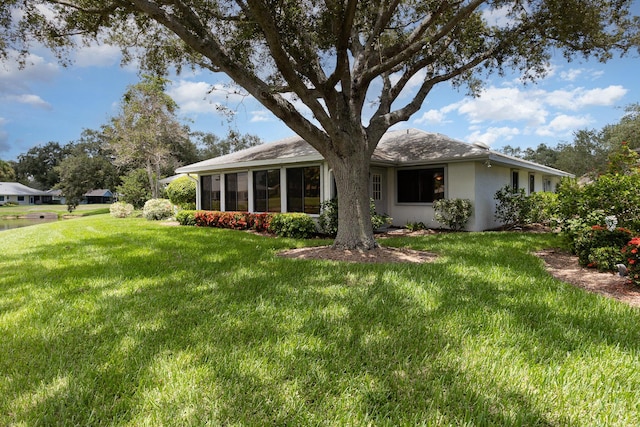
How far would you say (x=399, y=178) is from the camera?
13289 mm

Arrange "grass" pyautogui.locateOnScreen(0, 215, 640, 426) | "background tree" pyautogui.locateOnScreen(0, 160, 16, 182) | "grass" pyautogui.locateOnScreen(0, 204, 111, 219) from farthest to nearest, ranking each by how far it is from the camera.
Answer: "background tree" pyautogui.locateOnScreen(0, 160, 16, 182)
"grass" pyautogui.locateOnScreen(0, 204, 111, 219)
"grass" pyautogui.locateOnScreen(0, 215, 640, 426)

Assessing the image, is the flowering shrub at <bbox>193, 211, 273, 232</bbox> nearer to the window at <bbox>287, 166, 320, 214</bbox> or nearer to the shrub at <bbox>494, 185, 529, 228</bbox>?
the window at <bbox>287, 166, 320, 214</bbox>

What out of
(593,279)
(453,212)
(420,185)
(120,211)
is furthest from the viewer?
(120,211)

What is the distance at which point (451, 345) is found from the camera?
2951 mm

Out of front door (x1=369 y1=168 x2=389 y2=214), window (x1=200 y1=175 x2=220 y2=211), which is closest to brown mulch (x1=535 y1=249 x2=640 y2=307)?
front door (x1=369 y1=168 x2=389 y2=214)

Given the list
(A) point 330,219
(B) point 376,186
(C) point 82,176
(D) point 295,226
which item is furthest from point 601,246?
(C) point 82,176

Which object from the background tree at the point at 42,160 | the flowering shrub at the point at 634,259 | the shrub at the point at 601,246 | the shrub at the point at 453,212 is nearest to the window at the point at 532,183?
the shrub at the point at 453,212

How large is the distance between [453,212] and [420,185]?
1.86m

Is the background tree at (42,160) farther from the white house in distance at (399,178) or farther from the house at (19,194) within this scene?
the white house in distance at (399,178)

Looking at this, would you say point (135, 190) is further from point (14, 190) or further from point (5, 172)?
point (5, 172)

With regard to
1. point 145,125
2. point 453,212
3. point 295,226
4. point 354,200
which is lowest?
point 295,226

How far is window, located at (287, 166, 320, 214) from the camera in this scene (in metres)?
12.1

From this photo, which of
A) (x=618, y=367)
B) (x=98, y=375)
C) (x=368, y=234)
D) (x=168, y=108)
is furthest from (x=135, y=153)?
(x=618, y=367)

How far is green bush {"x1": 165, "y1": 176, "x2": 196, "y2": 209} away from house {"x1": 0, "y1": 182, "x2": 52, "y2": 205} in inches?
2078
